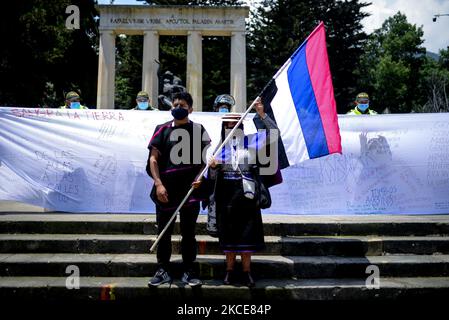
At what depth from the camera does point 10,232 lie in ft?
17.5

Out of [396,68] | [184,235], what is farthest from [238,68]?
[396,68]

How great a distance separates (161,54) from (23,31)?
12.8 meters

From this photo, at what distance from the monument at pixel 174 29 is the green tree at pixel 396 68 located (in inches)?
912

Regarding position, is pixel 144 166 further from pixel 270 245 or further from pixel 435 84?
pixel 435 84

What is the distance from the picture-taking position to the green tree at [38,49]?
18562 millimetres

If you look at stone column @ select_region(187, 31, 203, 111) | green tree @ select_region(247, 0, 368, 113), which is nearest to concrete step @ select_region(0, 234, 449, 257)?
stone column @ select_region(187, 31, 203, 111)

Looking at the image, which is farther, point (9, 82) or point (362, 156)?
point (9, 82)

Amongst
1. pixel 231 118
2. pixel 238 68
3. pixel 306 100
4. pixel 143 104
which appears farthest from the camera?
pixel 238 68

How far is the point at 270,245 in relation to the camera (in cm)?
500

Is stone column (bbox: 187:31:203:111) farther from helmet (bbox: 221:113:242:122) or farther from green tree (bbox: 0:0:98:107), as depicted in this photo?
helmet (bbox: 221:113:242:122)

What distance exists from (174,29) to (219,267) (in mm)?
16900

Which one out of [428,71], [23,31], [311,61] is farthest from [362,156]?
[428,71]
